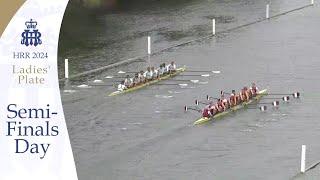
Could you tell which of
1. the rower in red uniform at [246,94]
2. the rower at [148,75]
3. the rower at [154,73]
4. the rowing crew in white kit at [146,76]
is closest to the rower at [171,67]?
the rowing crew in white kit at [146,76]

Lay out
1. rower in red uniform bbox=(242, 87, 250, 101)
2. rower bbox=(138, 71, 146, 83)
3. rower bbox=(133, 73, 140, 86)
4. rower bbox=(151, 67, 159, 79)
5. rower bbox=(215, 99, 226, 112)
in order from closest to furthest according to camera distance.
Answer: rower bbox=(215, 99, 226, 112), rower in red uniform bbox=(242, 87, 250, 101), rower bbox=(133, 73, 140, 86), rower bbox=(138, 71, 146, 83), rower bbox=(151, 67, 159, 79)

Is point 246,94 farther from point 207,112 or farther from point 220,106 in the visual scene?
point 207,112

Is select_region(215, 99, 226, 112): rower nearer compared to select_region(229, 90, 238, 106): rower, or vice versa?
select_region(215, 99, 226, 112): rower

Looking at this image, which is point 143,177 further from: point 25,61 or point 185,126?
point 25,61

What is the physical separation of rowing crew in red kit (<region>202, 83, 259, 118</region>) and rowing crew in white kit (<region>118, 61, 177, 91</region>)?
9.02 ft

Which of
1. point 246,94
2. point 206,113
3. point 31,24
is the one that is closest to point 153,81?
point 246,94

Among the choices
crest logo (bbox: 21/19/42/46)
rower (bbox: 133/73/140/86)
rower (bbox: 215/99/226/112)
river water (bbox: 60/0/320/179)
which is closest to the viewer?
crest logo (bbox: 21/19/42/46)

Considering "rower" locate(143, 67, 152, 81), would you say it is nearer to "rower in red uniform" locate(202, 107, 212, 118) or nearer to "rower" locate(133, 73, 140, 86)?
"rower" locate(133, 73, 140, 86)

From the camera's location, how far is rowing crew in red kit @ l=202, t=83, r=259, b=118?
1841cm

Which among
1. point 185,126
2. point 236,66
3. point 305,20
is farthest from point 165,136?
point 305,20

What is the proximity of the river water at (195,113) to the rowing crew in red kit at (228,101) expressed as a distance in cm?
33

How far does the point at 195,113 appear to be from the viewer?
1911 cm

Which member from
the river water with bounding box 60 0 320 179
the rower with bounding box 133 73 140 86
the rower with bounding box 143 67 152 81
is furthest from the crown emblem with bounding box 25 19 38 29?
the rower with bounding box 143 67 152 81

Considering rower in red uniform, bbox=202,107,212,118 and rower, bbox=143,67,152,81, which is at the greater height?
rower, bbox=143,67,152,81
